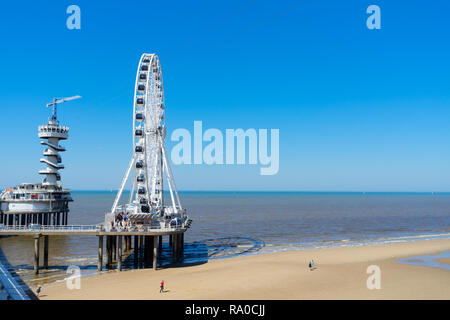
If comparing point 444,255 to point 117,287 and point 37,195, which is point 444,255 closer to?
point 117,287

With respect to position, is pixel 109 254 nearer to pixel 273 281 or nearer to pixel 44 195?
pixel 273 281

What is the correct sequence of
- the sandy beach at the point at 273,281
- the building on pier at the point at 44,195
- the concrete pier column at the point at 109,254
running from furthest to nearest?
the building on pier at the point at 44,195
the concrete pier column at the point at 109,254
the sandy beach at the point at 273,281

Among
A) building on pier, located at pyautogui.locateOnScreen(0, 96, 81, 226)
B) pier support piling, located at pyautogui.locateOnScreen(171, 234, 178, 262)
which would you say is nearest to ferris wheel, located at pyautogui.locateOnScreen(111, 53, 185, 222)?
pier support piling, located at pyautogui.locateOnScreen(171, 234, 178, 262)

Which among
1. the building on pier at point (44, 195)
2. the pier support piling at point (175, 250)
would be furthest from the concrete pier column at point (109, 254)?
the building on pier at point (44, 195)

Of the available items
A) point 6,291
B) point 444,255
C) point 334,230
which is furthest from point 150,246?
point 334,230

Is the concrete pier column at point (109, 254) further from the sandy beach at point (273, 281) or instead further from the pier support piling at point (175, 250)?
the pier support piling at point (175, 250)

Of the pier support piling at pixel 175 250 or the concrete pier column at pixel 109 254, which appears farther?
the pier support piling at pixel 175 250

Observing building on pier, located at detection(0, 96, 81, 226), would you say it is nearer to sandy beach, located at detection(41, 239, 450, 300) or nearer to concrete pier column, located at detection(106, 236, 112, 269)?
concrete pier column, located at detection(106, 236, 112, 269)
